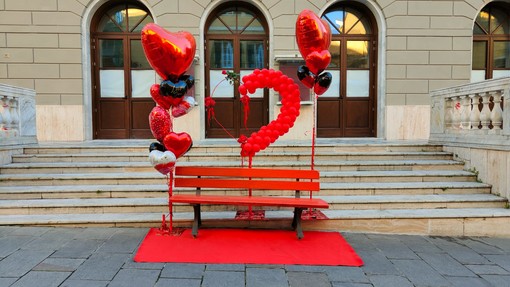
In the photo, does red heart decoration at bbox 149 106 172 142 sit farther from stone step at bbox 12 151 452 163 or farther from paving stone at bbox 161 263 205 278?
stone step at bbox 12 151 452 163

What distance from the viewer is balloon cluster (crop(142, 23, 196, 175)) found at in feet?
12.4

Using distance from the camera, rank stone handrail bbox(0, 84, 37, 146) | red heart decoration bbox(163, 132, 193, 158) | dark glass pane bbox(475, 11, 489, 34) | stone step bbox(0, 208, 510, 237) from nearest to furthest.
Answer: red heart decoration bbox(163, 132, 193, 158) → stone step bbox(0, 208, 510, 237) → stone handrail bbox(0, 84, 37, 146) → dark glass pane bbox(475, 11, 489, 34)

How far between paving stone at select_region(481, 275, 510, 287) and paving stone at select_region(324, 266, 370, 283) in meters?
1.21

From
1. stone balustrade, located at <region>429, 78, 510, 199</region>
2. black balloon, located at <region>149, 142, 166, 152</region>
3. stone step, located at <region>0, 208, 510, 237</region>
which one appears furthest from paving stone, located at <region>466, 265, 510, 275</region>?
black balloon, located at <region>149, 142, 166, 152</region>

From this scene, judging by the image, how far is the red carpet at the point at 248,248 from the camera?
12.2 feet

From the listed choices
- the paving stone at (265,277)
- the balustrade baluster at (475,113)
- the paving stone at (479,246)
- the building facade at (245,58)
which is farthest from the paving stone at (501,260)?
the building facade at (245,58)

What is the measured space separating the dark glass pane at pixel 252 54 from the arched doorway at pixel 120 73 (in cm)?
254

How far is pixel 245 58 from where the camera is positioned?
31.2ft

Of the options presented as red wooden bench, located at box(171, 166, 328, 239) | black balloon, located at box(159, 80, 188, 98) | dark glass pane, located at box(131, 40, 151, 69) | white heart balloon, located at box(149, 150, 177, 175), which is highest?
dark glass pane, located at box(131, 40, 151, 69)

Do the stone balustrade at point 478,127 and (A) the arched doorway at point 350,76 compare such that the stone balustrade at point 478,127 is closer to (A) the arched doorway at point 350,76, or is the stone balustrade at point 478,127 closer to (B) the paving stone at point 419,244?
(B) the paving stone at point 419,244

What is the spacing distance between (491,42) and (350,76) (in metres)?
4.17

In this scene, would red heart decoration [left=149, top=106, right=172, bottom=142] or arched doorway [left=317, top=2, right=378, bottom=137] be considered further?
arched doorway [left=317, top=2, right=378, bottom=137]

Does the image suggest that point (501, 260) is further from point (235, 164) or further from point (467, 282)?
point (235, 164)

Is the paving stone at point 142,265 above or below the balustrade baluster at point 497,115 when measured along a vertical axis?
below
